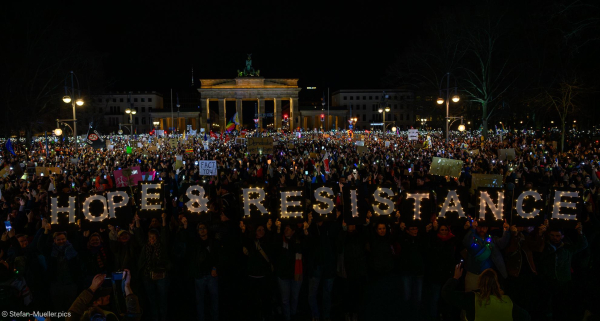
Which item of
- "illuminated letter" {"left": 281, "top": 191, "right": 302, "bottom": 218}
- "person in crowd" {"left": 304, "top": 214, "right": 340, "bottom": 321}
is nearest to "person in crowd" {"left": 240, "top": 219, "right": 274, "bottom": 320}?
"illuminated letter" {"left": 281, "top": 191, "right": 302, "bottom": 218}

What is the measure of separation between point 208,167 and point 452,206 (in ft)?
29.1

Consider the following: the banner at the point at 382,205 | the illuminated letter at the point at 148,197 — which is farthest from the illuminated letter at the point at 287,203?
the illuminated letter at the point at 148,197

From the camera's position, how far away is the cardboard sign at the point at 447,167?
13.6m

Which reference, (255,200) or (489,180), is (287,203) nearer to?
(255,200)

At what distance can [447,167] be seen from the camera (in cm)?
1397

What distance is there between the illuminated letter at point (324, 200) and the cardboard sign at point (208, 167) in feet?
24.9

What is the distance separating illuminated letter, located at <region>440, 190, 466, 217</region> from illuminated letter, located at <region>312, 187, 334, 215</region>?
1.75 meters

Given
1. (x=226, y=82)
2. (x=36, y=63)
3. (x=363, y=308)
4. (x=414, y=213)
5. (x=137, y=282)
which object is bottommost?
(x=363, y=308)

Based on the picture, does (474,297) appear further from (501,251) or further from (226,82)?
(226,82)

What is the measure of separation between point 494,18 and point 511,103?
904 centimetres

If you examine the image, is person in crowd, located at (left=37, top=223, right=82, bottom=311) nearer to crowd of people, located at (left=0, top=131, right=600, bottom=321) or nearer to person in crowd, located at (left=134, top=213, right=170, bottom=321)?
crowd of people, located at (left=0, top=131, right=600, bottom=321)

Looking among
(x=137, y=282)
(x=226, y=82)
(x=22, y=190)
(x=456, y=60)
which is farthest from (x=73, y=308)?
(x=226, y=82)

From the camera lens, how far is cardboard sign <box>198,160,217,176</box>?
1393cm

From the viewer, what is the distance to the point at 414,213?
6.86 meters
